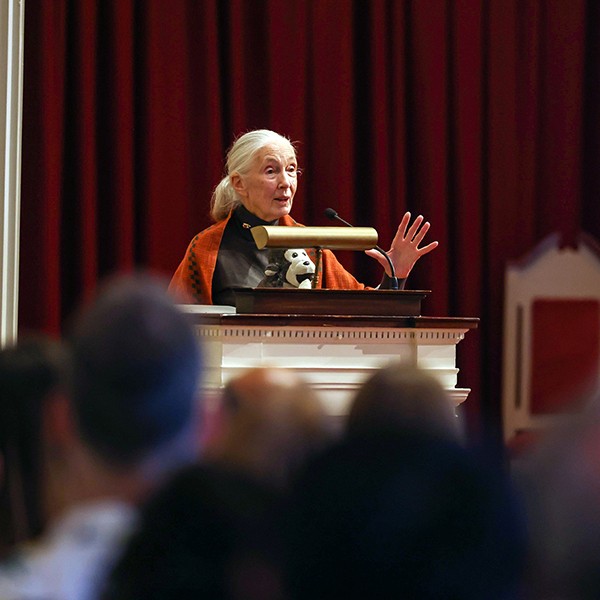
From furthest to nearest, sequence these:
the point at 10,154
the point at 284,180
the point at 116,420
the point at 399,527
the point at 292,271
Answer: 1. the point at 10,154
2. the point at 284,180
3. the point at 292,271
4. the point at 116,420
5. the point at 399,527

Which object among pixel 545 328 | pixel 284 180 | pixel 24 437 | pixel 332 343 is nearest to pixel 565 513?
pixel 24 437

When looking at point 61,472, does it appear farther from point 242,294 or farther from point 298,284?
point 298,284

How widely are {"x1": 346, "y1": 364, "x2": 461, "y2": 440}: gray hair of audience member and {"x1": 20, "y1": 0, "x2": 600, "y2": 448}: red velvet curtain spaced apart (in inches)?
146

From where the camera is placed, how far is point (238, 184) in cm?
388

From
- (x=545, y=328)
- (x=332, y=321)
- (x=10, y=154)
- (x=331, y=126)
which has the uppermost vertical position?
(x=331, y=126)

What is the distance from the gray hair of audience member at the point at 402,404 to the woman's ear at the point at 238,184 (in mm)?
3099

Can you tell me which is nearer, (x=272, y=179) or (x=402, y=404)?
(x=402, y=404)

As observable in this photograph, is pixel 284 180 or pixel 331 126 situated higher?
pixel 331 126

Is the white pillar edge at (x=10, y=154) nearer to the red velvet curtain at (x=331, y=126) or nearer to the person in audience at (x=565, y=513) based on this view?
the red velvet curtain at (x=331, y=126)

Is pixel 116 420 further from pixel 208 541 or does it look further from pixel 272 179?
pixel 272 179

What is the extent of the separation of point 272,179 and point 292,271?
27.2 inches

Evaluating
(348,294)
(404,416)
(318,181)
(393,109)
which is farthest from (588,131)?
(404,416)

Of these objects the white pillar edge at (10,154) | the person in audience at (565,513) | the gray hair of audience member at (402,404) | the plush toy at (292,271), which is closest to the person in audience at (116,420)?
the gray hair of audience member at (402,404)

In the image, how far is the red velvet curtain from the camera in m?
4.39
